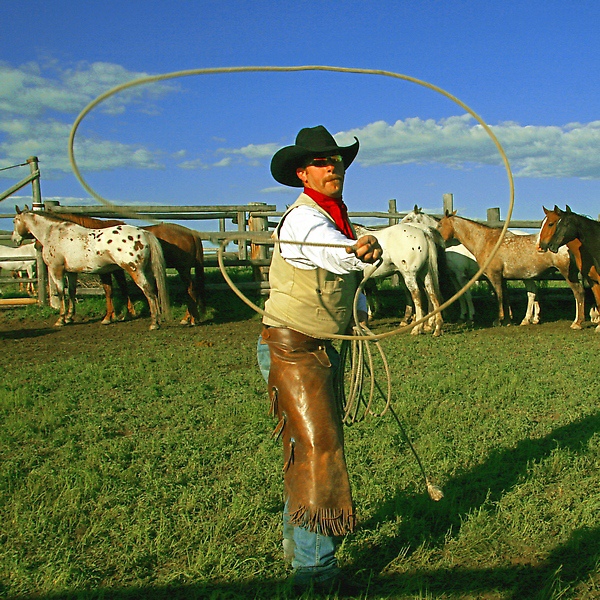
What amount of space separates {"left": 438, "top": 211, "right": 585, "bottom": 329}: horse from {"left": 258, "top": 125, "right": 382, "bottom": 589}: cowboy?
8844 millimetres

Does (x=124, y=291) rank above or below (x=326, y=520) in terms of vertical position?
above

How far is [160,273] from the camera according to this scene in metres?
11.1

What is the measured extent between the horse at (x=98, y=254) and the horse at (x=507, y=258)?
5.44 metres

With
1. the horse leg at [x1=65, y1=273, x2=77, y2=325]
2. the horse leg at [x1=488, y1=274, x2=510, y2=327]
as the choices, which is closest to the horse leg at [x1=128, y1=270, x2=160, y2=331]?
the horse leg at [x1=65, y1=273, x2=77, y2=325]

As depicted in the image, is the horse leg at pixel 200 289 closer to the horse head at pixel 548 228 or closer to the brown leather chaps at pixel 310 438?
the horse head at pixel 548 228

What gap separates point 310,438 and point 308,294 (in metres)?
0.62

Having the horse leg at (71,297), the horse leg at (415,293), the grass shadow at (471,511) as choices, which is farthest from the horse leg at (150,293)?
the grass shadow at (471,511)

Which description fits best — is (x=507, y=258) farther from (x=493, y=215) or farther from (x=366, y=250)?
(x=366, y=250)

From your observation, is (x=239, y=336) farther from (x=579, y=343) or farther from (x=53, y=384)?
(x=579, y=343)

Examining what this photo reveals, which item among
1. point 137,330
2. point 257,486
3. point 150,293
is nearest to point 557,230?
point 150,293

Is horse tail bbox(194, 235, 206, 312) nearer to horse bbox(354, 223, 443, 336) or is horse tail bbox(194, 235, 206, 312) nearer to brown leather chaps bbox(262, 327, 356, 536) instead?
horse bbox(354, 223, 443, 336)

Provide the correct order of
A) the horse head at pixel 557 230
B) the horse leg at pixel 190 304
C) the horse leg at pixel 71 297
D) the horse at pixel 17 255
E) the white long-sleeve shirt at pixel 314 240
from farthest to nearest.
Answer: the horse at pixel 17 255 < the horse leg at pixel 71 297 < the horse leg at pixel 190 304 < the horse head at pixel 557 230 < the white long-sleeve shirt at pixel 314 240

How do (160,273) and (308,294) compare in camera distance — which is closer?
(308,294)

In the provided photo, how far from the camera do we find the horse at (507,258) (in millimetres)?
10930
